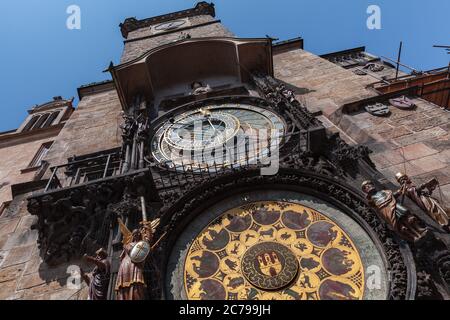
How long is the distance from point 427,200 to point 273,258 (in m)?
2.07

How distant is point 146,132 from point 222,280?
4391 mm

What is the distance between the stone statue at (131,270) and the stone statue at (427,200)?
10.8ft

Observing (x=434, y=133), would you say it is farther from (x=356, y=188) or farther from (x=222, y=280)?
(x=222, y=280)

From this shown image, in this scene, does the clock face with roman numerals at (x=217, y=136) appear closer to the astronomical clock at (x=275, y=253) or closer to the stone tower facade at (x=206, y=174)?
the stone tower facade at (x=206, y=174)

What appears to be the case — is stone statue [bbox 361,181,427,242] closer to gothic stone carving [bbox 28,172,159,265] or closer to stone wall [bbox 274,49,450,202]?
stone wall [bbox 274,49,450,202]

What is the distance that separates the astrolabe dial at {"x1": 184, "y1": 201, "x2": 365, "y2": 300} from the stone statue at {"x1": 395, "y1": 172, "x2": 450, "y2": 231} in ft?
3.24

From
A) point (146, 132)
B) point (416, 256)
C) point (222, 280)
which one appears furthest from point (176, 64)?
point (416, 256)

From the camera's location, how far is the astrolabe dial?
5191 mm

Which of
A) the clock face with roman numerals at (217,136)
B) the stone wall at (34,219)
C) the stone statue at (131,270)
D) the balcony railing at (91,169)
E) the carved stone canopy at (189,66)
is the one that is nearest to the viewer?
the stone statue at (131,270)

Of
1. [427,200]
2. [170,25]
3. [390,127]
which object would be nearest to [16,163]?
[390,127]

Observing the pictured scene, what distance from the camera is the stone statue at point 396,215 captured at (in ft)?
16.9

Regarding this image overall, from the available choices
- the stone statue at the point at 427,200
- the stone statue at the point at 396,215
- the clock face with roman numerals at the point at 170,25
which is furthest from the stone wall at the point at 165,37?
the stone statue at the point at 396,215

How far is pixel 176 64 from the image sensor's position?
12.9m
